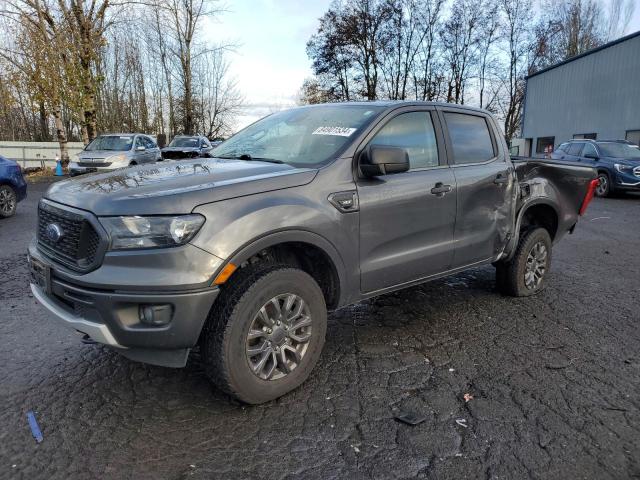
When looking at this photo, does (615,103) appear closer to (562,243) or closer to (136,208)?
(562,243)

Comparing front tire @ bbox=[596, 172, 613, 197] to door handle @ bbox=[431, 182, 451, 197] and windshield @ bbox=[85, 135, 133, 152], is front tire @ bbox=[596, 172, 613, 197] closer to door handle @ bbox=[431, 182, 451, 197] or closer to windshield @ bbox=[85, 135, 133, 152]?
door handle @ bbox=[431, 182, 451, 197]

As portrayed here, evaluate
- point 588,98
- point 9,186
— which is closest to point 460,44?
point 588,98

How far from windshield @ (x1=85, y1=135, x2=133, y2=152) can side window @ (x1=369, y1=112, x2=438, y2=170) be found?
1495 cm

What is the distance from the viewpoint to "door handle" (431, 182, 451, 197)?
3.71 meters

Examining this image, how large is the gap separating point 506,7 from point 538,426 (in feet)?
169

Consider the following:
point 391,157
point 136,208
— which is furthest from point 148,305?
point 391,157

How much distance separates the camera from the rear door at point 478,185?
13.1 ft

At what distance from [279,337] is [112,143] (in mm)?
16181

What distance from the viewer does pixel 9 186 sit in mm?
9656

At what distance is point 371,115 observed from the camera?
356 centimetres

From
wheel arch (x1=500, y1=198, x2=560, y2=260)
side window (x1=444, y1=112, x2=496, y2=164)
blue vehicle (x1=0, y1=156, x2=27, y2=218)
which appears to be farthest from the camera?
blue vehicle (x1=0, y1=156, x2=27, y2=218)

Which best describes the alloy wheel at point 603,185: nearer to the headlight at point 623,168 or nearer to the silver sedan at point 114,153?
the headlight at point 623,168

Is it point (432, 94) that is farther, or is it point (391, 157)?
point (432, 94)

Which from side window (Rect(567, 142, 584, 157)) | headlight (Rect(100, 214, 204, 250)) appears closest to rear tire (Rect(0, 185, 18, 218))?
headlight (Rect(100, 214, 204, 250))
